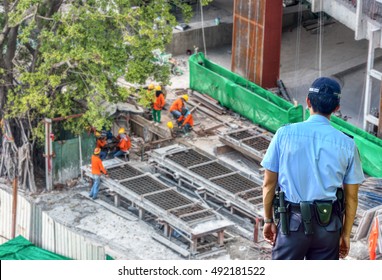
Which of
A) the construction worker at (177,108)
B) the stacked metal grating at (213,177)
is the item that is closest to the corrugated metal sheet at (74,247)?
the stacked metal grating at (213,177)

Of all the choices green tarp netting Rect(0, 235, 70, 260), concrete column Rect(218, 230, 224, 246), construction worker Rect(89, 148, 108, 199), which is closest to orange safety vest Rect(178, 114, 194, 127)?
construction worker Rect(89, 148, 108, 199)

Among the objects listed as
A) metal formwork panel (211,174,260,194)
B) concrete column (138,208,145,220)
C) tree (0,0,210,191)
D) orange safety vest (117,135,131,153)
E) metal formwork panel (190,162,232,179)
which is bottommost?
concrete column (138,208,145,220)

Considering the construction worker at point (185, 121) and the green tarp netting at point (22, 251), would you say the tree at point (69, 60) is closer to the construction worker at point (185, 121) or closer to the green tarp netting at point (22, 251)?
the construction worker at point (185, 121)

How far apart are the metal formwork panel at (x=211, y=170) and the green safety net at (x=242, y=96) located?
3.03 metres

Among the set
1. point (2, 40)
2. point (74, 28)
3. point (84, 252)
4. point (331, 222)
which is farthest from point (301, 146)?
point (2, 40)

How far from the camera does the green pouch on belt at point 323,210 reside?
750 centimetres

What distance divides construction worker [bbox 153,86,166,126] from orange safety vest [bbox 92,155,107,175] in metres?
4.30

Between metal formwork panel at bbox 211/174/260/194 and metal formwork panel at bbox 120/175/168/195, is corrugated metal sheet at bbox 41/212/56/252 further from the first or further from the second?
metal formwork panel at bbox 211/174/260/194

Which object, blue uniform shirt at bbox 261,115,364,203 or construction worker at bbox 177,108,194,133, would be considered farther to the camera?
construction worker at bbox 177,108,194,133

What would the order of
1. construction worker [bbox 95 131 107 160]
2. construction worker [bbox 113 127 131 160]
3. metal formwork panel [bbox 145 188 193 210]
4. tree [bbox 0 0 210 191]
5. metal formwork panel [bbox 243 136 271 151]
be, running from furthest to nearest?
metal formwork panel [bbox 243 136 271 151] < construction worker [bbox 113 127 131 160] < construction worker [bbox 95 131 107 160] < tree [bbox 0 0 210 191] < metal formwork panel [bbox 145 188 193 210]

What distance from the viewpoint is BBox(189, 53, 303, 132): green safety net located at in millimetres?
27953

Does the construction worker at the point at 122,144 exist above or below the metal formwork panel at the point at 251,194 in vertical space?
above
